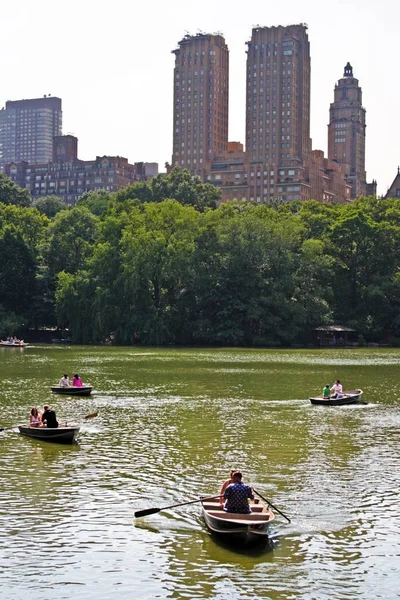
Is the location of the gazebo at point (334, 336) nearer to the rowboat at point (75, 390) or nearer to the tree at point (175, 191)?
the tree at point (175, 191)

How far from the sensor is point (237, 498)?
56.3 ft

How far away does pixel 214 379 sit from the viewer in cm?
5066

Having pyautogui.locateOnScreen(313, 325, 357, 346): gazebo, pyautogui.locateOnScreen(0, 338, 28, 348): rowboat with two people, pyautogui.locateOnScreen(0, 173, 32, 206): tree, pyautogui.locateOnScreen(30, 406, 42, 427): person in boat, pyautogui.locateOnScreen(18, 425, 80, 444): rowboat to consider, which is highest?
pyautogui.locateOnScreen(0, 173, 32, 206): tree

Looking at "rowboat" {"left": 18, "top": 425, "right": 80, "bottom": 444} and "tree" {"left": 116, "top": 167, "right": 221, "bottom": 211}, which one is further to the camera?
"tree" {"left": 116, "top": 167, "right": 221, "bottom": 211}

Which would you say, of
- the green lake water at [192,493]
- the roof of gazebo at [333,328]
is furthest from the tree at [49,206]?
the green lake water at [192,493]

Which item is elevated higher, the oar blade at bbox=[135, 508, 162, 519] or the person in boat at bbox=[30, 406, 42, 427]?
the person in boat at bbox=[30, 406, 42, 427]

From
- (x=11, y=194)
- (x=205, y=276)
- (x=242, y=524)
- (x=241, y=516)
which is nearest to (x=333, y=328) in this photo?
(x=205, y=276)

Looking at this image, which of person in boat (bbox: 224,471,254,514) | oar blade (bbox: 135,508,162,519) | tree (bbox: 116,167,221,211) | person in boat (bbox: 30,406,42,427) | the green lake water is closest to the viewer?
the green lake water

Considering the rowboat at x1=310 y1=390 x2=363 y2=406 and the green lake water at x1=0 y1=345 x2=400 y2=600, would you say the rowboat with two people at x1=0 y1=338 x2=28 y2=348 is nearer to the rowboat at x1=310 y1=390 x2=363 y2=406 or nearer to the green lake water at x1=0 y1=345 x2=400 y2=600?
the green lake water at x1=0 y1=345 x2=400 y2=600

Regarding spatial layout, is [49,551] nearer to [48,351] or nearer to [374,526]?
[374,526]

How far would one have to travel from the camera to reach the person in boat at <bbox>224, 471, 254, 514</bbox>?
17078mm

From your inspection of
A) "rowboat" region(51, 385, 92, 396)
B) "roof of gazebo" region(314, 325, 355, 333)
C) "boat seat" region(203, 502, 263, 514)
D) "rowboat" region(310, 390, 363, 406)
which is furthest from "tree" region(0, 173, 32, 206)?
"boat seat" region(203, 502, 263, 514)

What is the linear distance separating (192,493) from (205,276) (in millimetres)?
73156

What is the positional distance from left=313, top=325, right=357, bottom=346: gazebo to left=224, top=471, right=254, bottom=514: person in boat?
77.1 metres
